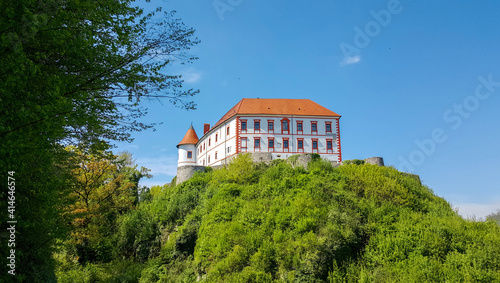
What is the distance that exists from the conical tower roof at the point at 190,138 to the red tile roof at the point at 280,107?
19.8 feet

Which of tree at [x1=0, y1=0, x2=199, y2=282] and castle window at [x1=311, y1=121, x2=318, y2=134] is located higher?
castle window at [x1=311, y1=121, x2=318, y2=134]

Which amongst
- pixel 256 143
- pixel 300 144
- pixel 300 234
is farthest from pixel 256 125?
pixel 300 234

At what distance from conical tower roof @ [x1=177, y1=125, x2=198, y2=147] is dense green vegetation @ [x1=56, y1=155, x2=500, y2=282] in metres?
17.4

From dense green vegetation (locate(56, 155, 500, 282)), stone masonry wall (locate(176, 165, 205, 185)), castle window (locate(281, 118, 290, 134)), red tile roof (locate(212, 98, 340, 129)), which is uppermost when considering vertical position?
red tile roof (locate(212, 98, 340, 129))

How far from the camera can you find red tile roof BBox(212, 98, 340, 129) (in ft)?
120

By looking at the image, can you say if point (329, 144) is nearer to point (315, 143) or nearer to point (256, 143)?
point (315, 143)

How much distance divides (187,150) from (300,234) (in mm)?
29866

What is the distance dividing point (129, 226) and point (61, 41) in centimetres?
2213

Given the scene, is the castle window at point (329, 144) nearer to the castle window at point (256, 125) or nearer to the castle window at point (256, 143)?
the castle window at point (256, 143)

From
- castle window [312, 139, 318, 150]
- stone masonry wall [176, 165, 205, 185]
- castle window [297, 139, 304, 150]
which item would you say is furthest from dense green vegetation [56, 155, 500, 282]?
castle window [312, 139, 318, 150]

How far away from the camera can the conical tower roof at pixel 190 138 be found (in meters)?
44.7

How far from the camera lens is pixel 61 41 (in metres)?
5.86

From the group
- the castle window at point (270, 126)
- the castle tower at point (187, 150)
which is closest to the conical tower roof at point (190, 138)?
the castle tower at point (187, 150)

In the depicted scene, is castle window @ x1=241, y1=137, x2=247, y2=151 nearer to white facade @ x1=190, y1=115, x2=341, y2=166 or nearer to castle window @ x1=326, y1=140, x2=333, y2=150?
white facade @ x1=190, y1=115, x2=341, y2=166
